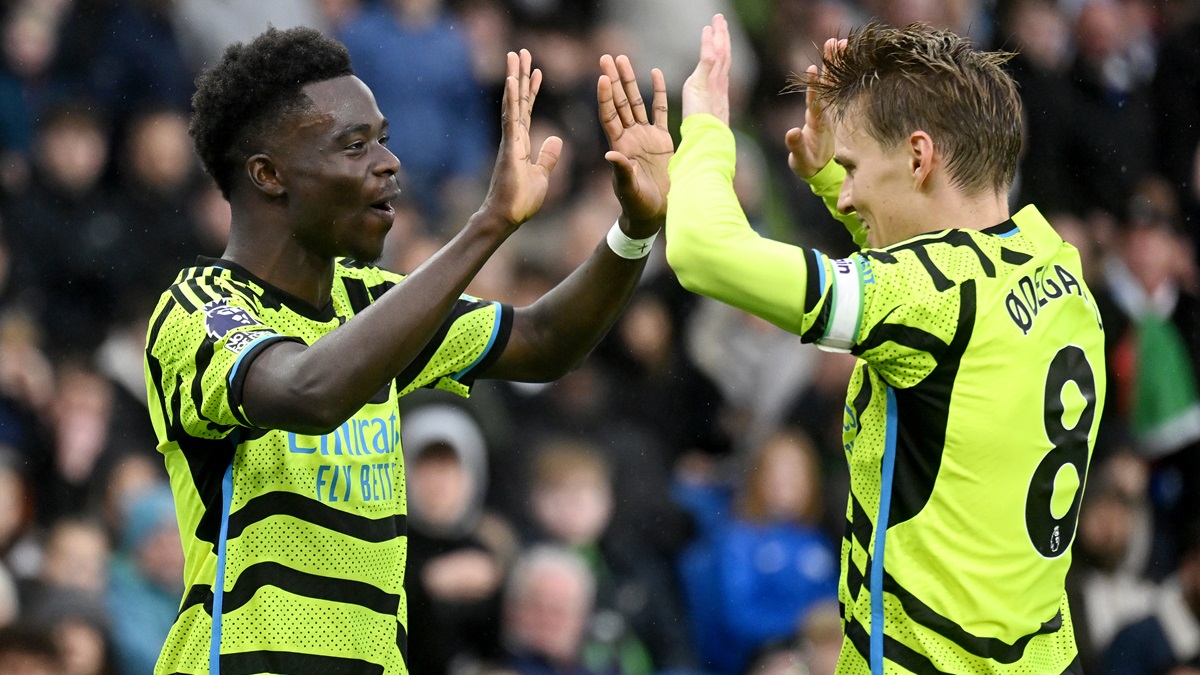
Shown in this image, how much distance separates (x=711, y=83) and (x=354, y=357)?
85 centimetres

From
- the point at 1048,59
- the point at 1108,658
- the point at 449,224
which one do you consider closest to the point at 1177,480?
the point at 1108,658

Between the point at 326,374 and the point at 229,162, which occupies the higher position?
the point at 229,162

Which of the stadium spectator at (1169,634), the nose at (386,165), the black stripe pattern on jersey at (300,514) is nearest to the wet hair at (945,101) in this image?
the nose at (386,165)

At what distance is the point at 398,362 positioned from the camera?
91.3 inches

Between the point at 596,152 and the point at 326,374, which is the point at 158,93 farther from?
the point at 326,374

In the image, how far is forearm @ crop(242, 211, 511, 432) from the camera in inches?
89.5

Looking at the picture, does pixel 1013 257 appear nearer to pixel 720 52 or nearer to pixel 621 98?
pixel 720 52

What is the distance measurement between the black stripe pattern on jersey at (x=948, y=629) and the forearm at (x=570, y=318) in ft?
3.10

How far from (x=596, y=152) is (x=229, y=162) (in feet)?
10.3

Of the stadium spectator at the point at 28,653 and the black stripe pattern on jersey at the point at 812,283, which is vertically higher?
the black stripe pattern on jersey at the point at 812,283

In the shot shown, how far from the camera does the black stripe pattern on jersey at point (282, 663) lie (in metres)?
2.55

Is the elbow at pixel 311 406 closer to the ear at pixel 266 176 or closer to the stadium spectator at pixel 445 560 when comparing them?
the ear at pixel 266 176

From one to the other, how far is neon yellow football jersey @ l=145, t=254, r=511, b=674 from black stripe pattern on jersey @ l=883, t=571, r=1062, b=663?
3.21 ft

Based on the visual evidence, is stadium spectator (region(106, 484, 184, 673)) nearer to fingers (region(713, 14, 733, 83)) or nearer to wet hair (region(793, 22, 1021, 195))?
fingers (region(713, 14, 733, 83))
